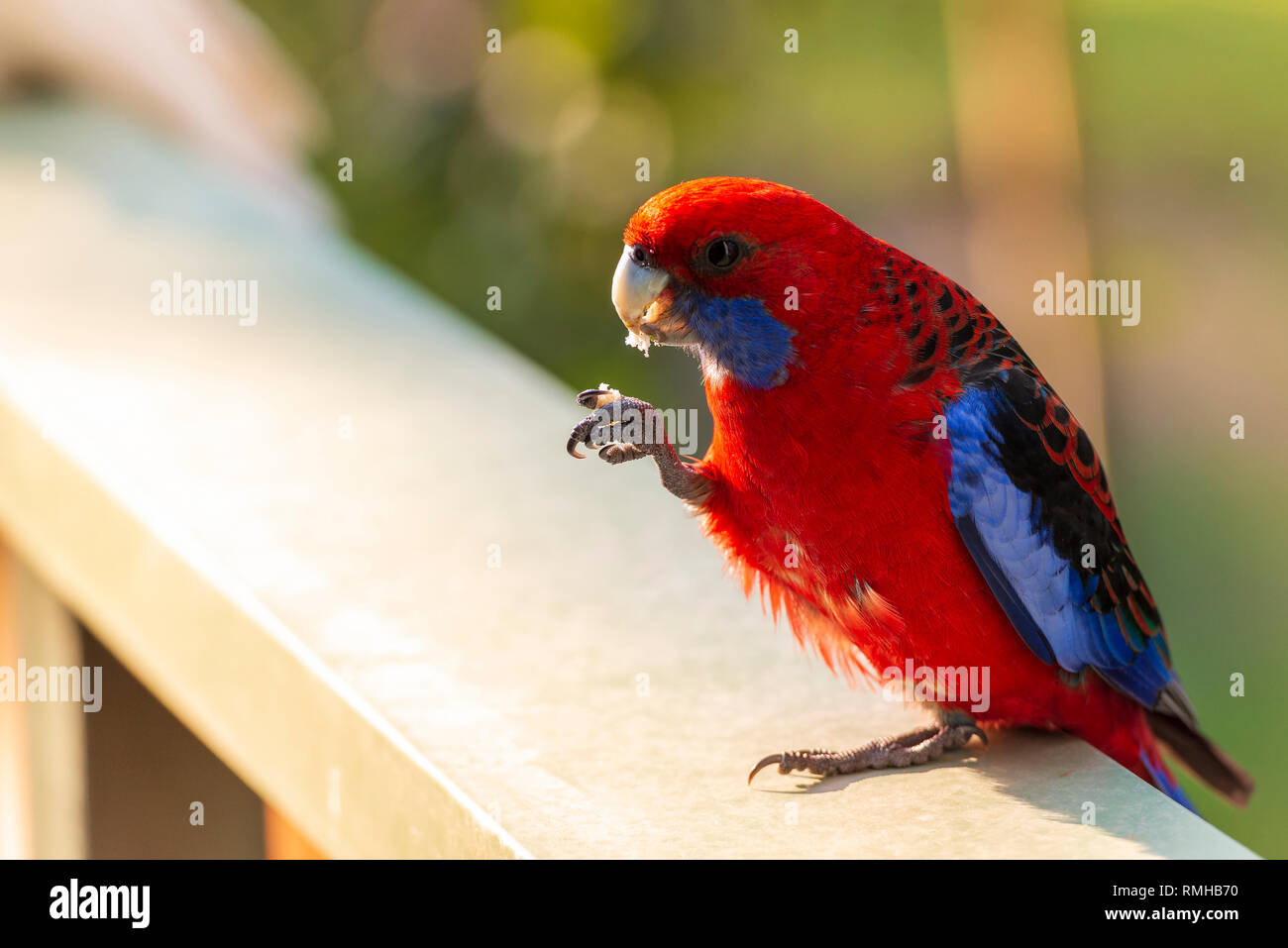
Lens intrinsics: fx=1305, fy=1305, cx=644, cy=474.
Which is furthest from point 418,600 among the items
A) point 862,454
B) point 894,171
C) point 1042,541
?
point 894,171

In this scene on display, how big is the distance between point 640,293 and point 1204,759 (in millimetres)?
979

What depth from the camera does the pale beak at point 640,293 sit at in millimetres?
1402

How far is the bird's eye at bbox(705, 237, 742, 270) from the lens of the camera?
4.50 ft

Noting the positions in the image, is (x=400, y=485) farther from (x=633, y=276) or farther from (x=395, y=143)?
(x=395, y=143)

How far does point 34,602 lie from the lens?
183cm

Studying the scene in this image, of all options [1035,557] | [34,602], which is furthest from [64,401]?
[1035,557]

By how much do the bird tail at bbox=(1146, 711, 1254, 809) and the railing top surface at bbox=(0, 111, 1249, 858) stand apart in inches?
13.8

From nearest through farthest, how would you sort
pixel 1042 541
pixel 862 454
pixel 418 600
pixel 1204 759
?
pixel 862 454
pixel 1042 541
pixel 418 600
pixel 1204 759

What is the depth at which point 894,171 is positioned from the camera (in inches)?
190

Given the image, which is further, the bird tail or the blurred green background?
the blurred green background

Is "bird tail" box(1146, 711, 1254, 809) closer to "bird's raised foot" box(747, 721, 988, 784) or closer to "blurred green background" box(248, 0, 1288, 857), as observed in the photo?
"bird's raised foot" box(747, 721, 988, 784)

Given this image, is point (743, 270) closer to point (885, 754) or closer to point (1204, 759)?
point (885, 754)

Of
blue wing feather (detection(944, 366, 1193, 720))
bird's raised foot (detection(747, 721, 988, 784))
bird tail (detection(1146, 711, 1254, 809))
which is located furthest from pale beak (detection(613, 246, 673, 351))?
bird tail (detection(1146, 711, 1254, 809))

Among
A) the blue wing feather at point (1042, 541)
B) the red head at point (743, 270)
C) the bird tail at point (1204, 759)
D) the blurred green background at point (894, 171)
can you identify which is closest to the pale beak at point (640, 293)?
the red head at point (743, 270)
